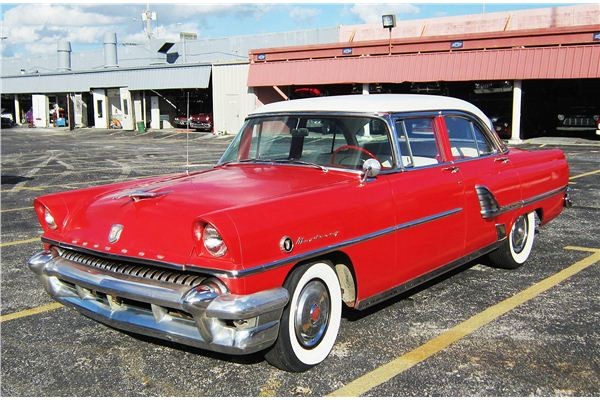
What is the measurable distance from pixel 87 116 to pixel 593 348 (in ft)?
158

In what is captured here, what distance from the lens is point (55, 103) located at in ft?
166

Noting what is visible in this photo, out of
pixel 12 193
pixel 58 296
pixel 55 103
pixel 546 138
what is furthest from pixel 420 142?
pixel 55 103

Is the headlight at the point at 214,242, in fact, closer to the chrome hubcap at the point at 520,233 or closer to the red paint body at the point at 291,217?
the red paint body at the point at 291,217

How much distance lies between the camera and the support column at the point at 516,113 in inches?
955

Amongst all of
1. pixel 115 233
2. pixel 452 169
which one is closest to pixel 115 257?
pixel 115 233

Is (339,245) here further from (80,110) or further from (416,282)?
(80,110)

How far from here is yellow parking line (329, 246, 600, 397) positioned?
3.45 metres

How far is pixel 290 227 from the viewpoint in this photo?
11.2 ft

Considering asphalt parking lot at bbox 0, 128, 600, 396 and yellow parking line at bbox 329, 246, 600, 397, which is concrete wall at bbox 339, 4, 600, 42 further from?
yellow parking line at bbox 329, 246, 600, 397

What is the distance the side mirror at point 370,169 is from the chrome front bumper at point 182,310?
117 cm

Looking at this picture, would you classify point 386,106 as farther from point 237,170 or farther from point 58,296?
point 58,296

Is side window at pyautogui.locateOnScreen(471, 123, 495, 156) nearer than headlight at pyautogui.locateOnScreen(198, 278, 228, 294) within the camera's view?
No

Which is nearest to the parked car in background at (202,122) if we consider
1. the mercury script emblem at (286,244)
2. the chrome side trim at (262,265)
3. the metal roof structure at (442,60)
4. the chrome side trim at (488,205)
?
the metal roof structure at (442,60)

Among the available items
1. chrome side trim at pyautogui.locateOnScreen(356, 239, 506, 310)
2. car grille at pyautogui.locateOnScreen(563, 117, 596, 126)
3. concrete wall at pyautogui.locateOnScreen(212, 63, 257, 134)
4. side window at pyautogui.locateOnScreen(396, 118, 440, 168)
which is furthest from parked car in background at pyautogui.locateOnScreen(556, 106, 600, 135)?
side window at pyautogui.locateOnScreen(396, 118, 440, 168)
